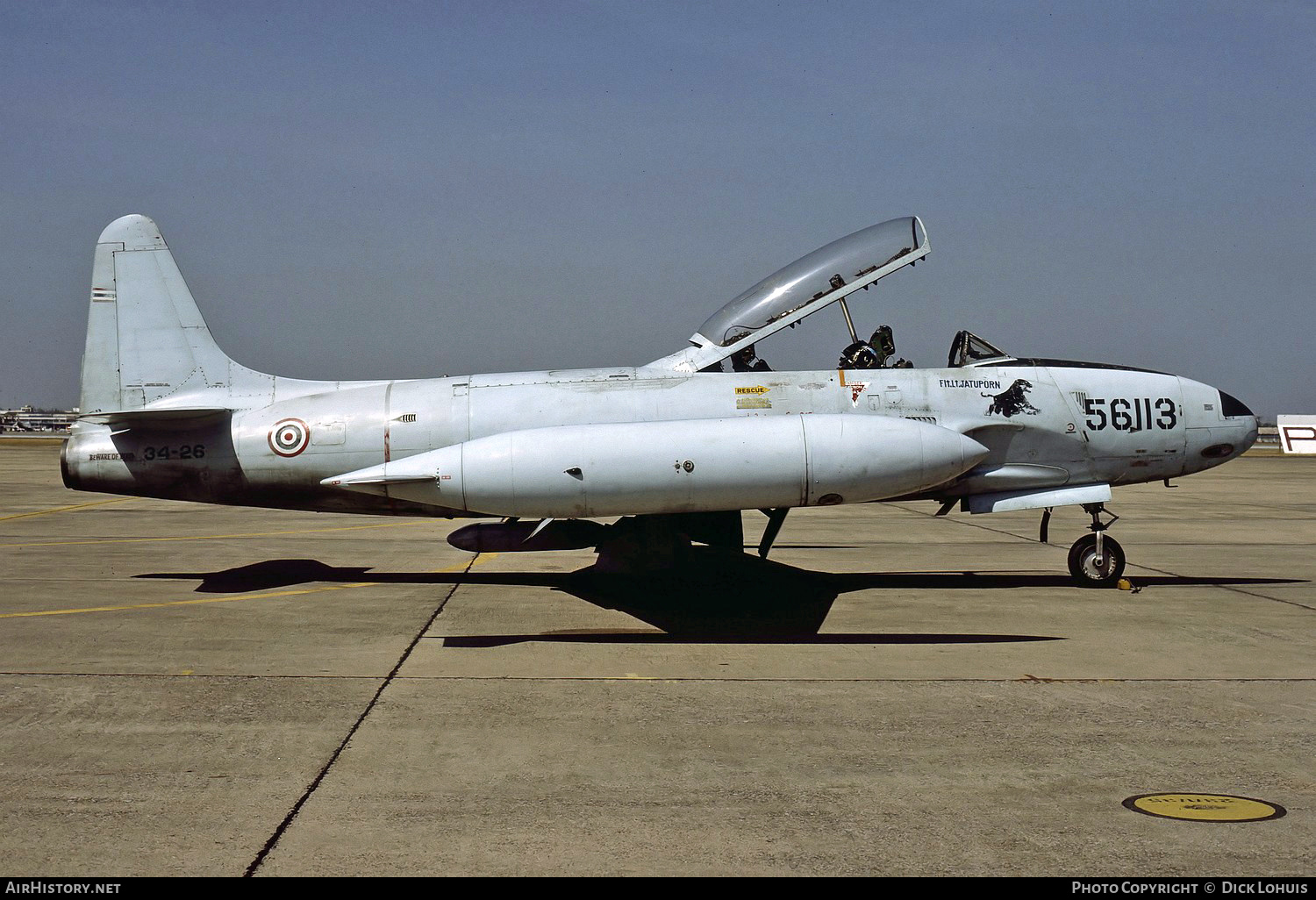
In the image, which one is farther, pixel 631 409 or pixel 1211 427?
pixel 1211 427

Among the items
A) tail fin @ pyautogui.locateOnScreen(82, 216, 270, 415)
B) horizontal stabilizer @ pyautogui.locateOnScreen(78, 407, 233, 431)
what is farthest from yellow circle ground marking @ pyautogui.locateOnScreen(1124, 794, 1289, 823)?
tail fin @ pyautogui.locateOnScreen(82, 216, 270, 415)

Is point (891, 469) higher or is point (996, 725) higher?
point (891, 469)

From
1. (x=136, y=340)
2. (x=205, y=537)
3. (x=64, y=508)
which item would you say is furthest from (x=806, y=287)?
(x=64, y=508)

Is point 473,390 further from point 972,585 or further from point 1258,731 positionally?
point 1258,731

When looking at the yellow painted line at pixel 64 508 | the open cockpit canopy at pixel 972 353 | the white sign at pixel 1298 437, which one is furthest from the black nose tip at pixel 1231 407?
the white sign at pixel 1298 437

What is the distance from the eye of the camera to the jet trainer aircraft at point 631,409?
11.2 meters

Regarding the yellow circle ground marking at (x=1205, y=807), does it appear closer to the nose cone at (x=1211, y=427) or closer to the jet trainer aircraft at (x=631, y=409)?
the jet trainer aircraft at (x=631, y=409)

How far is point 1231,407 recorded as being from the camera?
1200 centimetres

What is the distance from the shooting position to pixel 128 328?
39.2 feet

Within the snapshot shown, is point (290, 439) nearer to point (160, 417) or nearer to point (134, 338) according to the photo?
point (160, 417)

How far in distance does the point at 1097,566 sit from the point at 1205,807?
719 centimetres

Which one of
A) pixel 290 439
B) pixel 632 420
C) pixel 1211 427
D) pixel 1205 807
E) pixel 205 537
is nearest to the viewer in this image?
pixel 1205 807

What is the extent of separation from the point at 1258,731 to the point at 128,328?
37.0 ft
